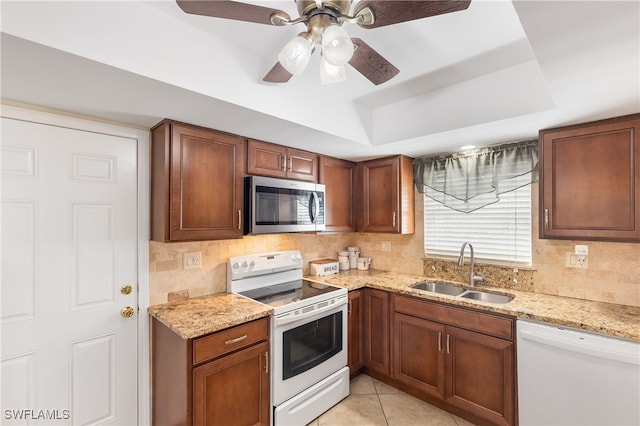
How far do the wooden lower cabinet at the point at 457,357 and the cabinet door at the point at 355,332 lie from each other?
1.01 ft

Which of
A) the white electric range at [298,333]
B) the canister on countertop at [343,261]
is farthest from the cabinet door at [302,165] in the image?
the canister on countertop at [343,261]

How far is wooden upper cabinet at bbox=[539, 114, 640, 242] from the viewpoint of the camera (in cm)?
180

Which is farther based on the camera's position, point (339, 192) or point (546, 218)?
point (339, 192)

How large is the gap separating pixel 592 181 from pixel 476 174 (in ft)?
2.77

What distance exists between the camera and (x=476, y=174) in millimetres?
2680

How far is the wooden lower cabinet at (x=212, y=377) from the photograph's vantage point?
65.5 inches

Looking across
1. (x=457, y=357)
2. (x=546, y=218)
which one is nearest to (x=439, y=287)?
(x=457, y=357)

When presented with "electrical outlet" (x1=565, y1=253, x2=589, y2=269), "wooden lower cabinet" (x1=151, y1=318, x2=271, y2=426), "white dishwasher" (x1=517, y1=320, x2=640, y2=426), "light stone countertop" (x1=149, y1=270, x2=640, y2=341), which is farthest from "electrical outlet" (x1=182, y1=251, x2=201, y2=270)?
"electrical outlet" (x1=565, y1=253, x2=589, y2=269)

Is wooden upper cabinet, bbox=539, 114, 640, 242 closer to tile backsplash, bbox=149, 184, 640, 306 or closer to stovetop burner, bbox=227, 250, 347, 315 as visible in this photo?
tile backsplash, bbox=149, 184, 640, 306

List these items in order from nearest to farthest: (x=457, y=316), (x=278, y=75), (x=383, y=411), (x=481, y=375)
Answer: (x=278, y=75)
(x=481, y=375)
(x=457, y=316)
(x=383, y=411)

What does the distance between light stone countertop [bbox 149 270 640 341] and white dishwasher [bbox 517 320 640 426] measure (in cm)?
6

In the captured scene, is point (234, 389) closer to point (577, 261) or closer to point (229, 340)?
point (229, 340)

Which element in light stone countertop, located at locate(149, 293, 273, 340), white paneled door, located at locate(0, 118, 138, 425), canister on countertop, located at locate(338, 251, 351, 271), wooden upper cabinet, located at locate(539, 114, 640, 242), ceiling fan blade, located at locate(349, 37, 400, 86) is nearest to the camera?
ceiling fan blade, located at locate(349, 37, 400, 86)

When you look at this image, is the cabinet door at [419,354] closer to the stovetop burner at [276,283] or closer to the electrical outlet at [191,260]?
the stovetop burner at [276,283]
